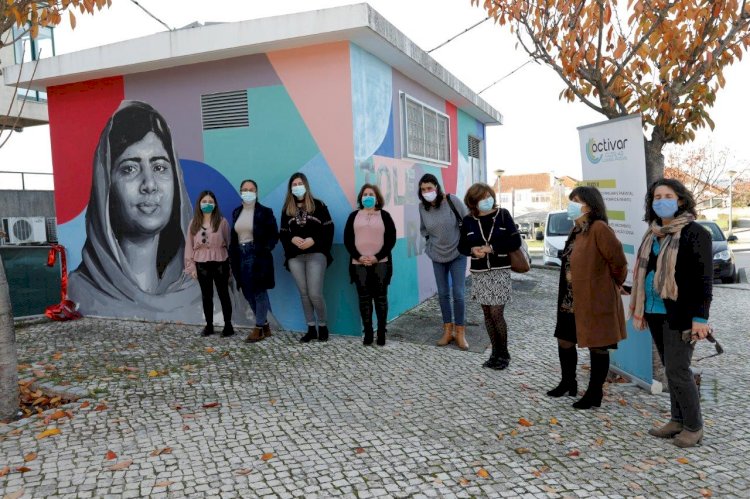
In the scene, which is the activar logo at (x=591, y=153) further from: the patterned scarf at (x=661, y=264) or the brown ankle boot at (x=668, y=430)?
the brown ankle boot at (x=668, y=430)

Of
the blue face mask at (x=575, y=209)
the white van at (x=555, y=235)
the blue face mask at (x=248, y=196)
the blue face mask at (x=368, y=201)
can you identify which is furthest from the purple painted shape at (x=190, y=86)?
the white van at (x=555, y=235)

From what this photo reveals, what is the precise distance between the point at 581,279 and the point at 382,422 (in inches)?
73.5

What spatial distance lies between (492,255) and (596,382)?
4.92 ft

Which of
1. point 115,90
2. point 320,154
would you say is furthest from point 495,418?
point 115,90

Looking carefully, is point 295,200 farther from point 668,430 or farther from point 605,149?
point 668,430

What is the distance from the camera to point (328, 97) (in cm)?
698

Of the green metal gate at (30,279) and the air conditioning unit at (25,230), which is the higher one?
the air conditioning unit at (25,230)

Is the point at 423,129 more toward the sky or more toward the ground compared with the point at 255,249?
more toward the sky

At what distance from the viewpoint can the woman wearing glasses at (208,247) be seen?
703cm

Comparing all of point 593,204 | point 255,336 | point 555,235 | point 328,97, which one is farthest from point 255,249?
point 555,235

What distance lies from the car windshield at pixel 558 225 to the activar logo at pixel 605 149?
27.8 feet

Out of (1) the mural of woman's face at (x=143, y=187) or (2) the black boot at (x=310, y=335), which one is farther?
(1) the mural of woman's face at (x=143, y=187)

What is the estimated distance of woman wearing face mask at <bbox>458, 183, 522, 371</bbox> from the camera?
5.48 meters

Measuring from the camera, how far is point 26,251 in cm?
884
